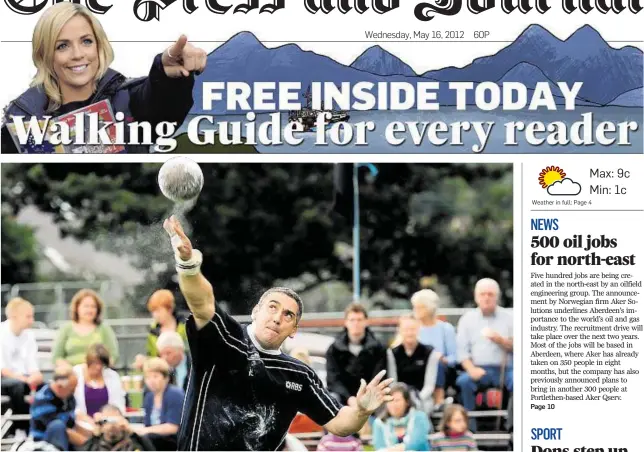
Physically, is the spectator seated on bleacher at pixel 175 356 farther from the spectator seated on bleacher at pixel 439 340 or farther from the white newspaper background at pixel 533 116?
the spectator seated on bleacher at pixel 439 340

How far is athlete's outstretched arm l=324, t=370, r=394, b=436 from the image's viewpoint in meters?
6.43

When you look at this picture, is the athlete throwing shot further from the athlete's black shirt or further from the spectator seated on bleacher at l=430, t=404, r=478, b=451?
the spectator seated on bleacher at l=430, t=404, r=478, b=451

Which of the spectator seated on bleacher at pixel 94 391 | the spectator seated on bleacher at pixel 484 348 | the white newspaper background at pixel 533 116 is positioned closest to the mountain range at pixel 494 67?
the white newspaper background at pixel 533 116

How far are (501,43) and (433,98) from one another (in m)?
0.46

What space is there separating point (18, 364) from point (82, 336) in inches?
14.4

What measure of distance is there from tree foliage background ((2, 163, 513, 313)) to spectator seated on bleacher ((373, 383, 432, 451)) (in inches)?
30.1

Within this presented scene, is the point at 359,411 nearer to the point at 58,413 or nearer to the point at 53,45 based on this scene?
the point at 58,413

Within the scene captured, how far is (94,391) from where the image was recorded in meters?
6.62

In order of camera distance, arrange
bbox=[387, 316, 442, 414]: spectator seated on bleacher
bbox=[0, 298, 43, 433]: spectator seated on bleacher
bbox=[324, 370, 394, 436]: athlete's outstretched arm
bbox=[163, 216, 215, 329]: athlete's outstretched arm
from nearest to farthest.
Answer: bbox=[163, 216, 215, 329]: athlete's outstretched arm < bbox=[324, 370, 394, 436]: athlete's outstretched arm < bbox=[0, 298, 43, 433]: spectator seated on bleacher < bbox=[387, 316, 442, 414]: spectator seated on bleacher

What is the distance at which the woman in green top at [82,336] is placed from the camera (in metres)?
6.64

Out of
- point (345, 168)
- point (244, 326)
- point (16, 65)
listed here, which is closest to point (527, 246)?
point (345, 168)

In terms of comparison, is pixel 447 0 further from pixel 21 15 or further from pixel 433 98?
pixel 21 15

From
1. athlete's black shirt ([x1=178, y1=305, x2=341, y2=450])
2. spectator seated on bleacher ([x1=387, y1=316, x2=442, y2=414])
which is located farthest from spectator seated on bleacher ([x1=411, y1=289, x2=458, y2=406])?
athlete's black shirt ([x1=178, y1=305, x2=341, y2=450])

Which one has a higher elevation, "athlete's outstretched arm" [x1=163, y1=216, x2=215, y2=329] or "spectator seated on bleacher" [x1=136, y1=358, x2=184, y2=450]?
"athlete's outstretched arm" [x1=163, y1=216, x2=215, y2=329]
